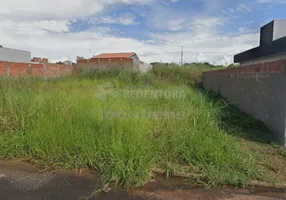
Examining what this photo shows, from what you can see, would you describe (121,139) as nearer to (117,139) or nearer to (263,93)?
(117,139)

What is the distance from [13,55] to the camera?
93.0ft

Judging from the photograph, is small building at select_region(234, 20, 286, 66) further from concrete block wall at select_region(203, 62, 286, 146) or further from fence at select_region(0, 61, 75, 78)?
fence at select_region(0, 61, 75, 78)

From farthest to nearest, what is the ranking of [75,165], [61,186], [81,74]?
[81,74]
[75,165]
[61,186]

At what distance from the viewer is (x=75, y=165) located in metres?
3.15

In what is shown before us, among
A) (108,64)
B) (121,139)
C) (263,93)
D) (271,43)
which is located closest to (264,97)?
(263,93)

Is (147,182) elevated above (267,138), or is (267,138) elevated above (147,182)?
(267,138)

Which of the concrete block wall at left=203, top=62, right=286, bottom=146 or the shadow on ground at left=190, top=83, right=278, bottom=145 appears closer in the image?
the concrete block wall at left=203, top=62, right=286, bottom=146

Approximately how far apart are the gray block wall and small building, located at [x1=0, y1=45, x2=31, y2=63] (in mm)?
28759

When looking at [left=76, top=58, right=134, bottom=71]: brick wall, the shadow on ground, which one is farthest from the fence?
the shadow on ground

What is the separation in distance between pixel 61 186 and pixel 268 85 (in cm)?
421

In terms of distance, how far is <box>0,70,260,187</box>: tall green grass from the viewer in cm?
285

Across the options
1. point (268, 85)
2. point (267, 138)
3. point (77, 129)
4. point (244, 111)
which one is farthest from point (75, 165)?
point (244, 111)

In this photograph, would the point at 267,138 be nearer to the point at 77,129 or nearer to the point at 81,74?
the point at 77,129

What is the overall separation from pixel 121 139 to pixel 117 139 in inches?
2.6
